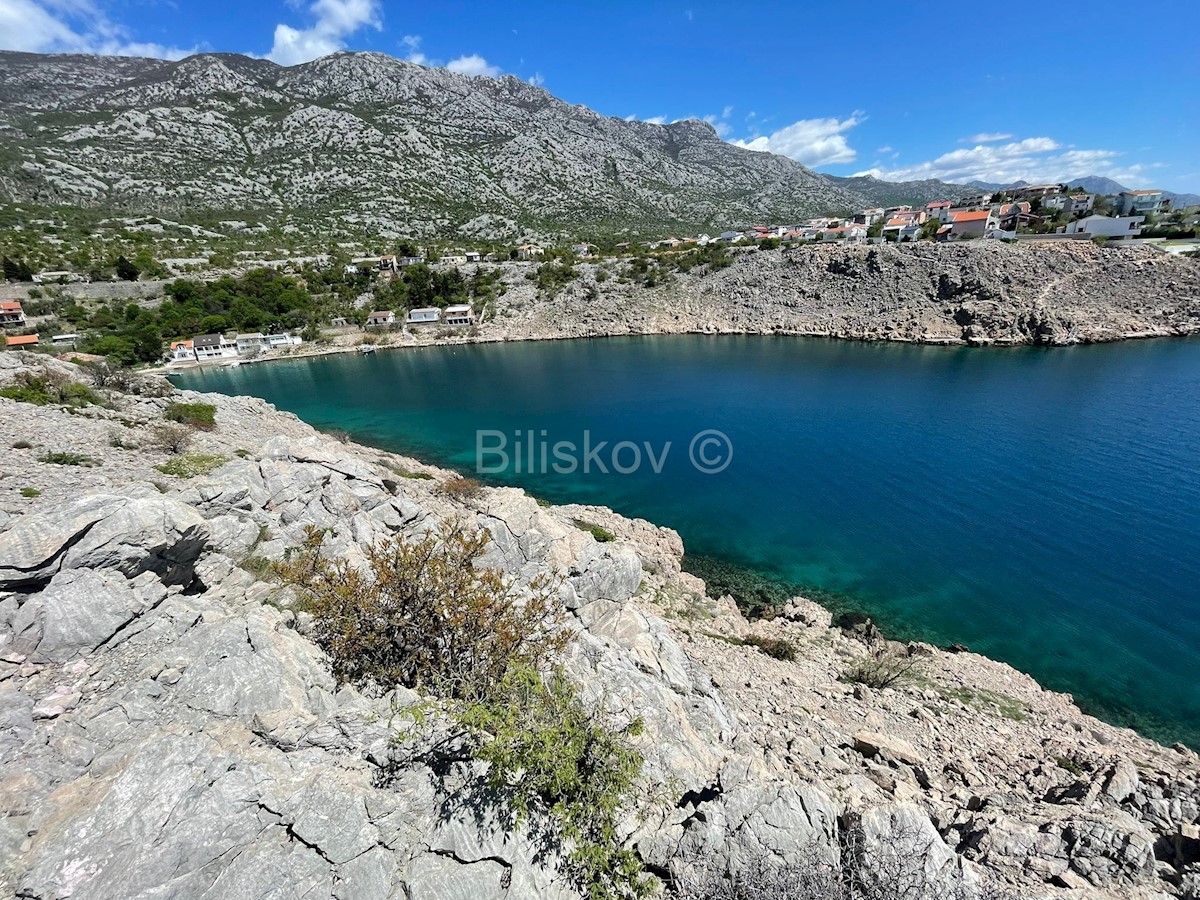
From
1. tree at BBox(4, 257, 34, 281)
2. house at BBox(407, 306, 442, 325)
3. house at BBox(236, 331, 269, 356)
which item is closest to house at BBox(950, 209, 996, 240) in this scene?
house at BBox(407, 306, 442, 325)

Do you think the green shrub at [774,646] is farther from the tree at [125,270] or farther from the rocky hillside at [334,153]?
the rocky hillside at [334,153]

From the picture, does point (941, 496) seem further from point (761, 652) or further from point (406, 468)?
point (406, 468)

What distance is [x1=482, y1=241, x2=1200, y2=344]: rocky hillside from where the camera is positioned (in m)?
67.6

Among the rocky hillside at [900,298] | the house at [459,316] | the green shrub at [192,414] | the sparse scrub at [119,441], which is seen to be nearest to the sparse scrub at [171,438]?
the sparse scrub at [119,441]

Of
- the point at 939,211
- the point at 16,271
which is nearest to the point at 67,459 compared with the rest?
the point at 16,271

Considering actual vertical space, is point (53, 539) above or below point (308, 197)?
below

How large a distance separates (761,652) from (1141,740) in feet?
34.2

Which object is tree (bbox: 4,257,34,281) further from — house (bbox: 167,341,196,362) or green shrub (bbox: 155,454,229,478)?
green shrub (bbox: 155,454,229,478)

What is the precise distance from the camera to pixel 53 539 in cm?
873

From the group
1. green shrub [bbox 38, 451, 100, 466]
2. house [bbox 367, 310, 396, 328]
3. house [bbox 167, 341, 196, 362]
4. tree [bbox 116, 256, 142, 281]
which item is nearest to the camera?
green shrub [bbox 38, 451, 100, 466]

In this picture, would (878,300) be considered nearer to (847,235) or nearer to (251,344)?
(847,235)

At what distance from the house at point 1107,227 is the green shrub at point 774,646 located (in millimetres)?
105692

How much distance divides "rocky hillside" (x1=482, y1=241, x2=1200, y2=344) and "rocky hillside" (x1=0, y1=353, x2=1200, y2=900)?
243 feet

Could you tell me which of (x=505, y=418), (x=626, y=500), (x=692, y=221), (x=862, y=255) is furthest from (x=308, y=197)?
(x=626, y=500)
